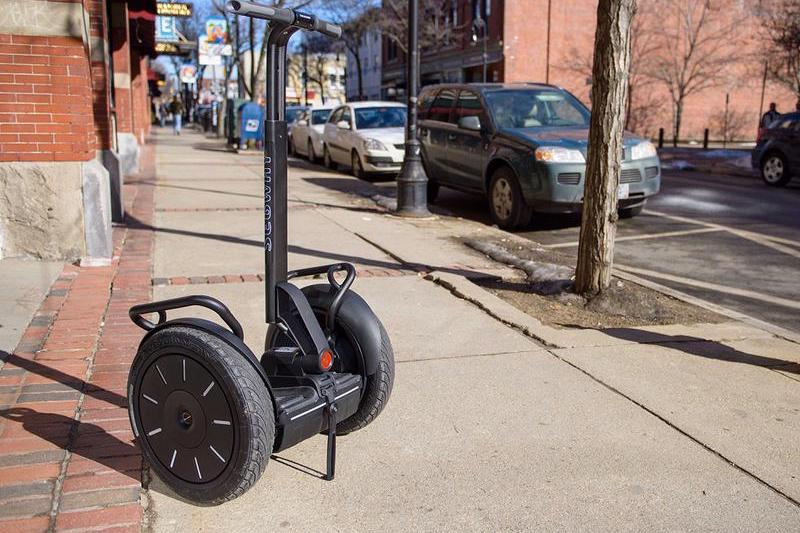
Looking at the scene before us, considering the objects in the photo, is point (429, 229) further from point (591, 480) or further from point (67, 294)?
point (591, 480)

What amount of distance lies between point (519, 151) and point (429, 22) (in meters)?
37.2

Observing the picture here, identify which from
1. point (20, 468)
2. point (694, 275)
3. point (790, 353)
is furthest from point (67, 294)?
point (694, 275)

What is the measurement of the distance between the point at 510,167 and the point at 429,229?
1.40m

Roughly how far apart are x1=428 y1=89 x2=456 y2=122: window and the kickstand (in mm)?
9472

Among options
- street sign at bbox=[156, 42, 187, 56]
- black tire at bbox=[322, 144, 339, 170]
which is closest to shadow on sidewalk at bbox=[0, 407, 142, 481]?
black tire at bbox=[322, 144, 339, 170]

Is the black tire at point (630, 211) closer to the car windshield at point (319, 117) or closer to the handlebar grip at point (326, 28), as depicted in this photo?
the handlebar grip at point (326, 28)

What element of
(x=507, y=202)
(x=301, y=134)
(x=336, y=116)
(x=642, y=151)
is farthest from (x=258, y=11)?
(x=301, y=134)

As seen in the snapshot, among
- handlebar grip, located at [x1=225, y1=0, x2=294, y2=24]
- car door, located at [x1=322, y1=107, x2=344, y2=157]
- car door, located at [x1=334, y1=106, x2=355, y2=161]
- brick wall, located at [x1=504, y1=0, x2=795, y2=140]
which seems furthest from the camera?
brick wall, located at [x1=504, y1=0, x2=795, y2=140]

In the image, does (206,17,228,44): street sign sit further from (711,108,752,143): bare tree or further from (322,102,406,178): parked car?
(711,108,752,143): bare tree

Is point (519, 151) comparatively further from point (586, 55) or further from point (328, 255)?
point (586, 55)

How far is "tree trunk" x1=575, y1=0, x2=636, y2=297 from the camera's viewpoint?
5977 mm

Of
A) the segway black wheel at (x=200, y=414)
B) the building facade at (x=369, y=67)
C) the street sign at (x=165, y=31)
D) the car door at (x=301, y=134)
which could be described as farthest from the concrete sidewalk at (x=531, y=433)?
the building facade at (x=369, y=67)

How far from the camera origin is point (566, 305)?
6.26 m

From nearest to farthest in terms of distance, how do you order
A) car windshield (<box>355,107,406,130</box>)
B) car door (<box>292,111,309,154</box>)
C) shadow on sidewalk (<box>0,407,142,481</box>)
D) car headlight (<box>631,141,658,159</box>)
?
1. shadow on sidewalk (<box>0,407,142,481</box>)
2. car headlight (<box>631,141,658,159</box>)
3. car windshield (<box>355,107,406,130</box>)
4. car door (<box>292,111,309,154</box>)
